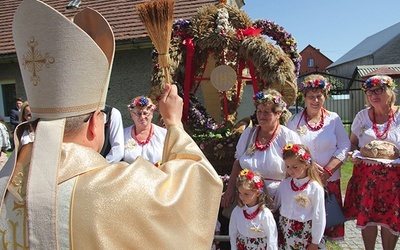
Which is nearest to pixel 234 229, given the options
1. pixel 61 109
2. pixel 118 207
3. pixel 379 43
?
pixel 118 207

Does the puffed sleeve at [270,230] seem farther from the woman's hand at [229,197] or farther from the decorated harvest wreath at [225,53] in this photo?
the decorated harvest wreath at [225,53]

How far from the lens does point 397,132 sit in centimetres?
364

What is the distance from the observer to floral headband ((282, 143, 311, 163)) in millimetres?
3246

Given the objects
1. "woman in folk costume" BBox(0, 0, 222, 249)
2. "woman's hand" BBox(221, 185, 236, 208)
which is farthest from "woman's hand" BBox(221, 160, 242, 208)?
"woman in folk costume" BBox(0, 0, 222, 249)

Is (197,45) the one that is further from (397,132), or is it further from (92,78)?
(92,78)

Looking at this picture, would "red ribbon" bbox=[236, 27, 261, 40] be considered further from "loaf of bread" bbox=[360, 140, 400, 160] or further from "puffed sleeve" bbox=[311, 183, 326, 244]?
"puffed sleeve" bbox=[311, 183, 326, 244]

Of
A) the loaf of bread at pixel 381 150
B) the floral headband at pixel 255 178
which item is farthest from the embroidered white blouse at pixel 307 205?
the loaf of bread at pixel 381 150

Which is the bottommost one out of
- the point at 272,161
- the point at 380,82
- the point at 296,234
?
the point at 296,234

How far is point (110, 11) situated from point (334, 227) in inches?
389

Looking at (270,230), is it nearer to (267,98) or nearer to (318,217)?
(318,217)

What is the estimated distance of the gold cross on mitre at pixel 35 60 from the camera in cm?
127

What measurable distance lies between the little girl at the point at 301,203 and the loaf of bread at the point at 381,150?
2.06 feet

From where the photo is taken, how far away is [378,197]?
12.1 ft

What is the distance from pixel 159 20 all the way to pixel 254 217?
7.14ft
